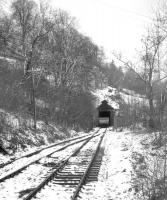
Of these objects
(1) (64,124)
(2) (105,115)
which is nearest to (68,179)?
(1) (64,124)

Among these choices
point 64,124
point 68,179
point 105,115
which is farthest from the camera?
point 105,115

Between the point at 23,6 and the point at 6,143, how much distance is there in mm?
24878

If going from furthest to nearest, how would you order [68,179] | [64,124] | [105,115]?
[105,115]
[64,124]
[68,179]

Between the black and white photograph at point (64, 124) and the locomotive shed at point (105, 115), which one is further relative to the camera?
the locomotive shed at point (105, 115)

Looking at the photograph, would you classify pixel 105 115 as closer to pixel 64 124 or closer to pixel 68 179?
pixel 64 124

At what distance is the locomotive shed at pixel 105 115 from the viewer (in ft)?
227

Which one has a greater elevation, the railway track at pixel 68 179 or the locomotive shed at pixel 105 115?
the locomotive shed at pixel 105 115

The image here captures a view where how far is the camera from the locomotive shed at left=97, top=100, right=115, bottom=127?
6906 centimetres

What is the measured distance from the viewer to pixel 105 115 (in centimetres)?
7112

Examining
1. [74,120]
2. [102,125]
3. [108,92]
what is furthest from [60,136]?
[108,92]

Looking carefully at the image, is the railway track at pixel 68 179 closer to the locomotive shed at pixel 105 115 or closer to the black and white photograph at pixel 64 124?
the black and white photograph at pixel 64 124

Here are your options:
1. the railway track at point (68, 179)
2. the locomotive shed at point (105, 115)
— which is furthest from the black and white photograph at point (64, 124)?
the locomotive shed at point (105, 115)

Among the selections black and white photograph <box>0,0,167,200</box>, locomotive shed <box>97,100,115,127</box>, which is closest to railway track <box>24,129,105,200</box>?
black and white photograph <box>0,0,167,200</box>

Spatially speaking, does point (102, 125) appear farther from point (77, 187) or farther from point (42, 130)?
point (77, 187)
